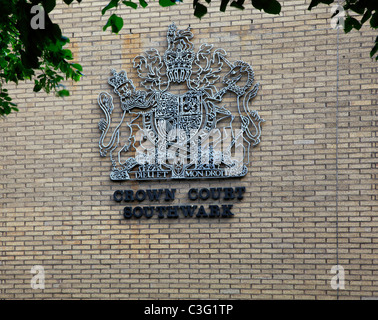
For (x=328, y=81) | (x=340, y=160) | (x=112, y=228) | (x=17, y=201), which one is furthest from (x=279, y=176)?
(x=17, y=201)

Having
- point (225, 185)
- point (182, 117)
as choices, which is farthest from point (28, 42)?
point (225, 185)

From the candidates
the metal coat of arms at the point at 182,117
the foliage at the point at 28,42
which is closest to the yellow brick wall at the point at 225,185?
the metal coat of arms at the point at 182,117

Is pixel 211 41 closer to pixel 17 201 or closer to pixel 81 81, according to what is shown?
pixel 81 81

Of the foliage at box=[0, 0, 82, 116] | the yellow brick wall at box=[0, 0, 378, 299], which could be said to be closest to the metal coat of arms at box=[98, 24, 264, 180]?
the yellow brick wall at box=[0, 0, 378, 299]

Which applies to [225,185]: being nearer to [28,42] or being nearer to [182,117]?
[182,117]

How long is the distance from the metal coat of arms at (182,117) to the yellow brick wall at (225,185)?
0.12 metres

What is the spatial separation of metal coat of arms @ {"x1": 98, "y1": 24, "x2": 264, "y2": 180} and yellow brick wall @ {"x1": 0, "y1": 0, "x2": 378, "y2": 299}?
0.12 m

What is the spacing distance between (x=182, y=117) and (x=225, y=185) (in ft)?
3.27

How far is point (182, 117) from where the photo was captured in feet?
20.8

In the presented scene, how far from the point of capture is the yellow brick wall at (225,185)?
5.93 metres

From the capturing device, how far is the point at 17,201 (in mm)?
6613

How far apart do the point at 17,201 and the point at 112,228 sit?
52.7 inches

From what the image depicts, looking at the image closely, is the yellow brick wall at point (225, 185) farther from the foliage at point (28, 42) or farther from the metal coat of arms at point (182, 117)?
the foliage at point (28, 42)

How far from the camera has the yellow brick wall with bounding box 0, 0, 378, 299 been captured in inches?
234
